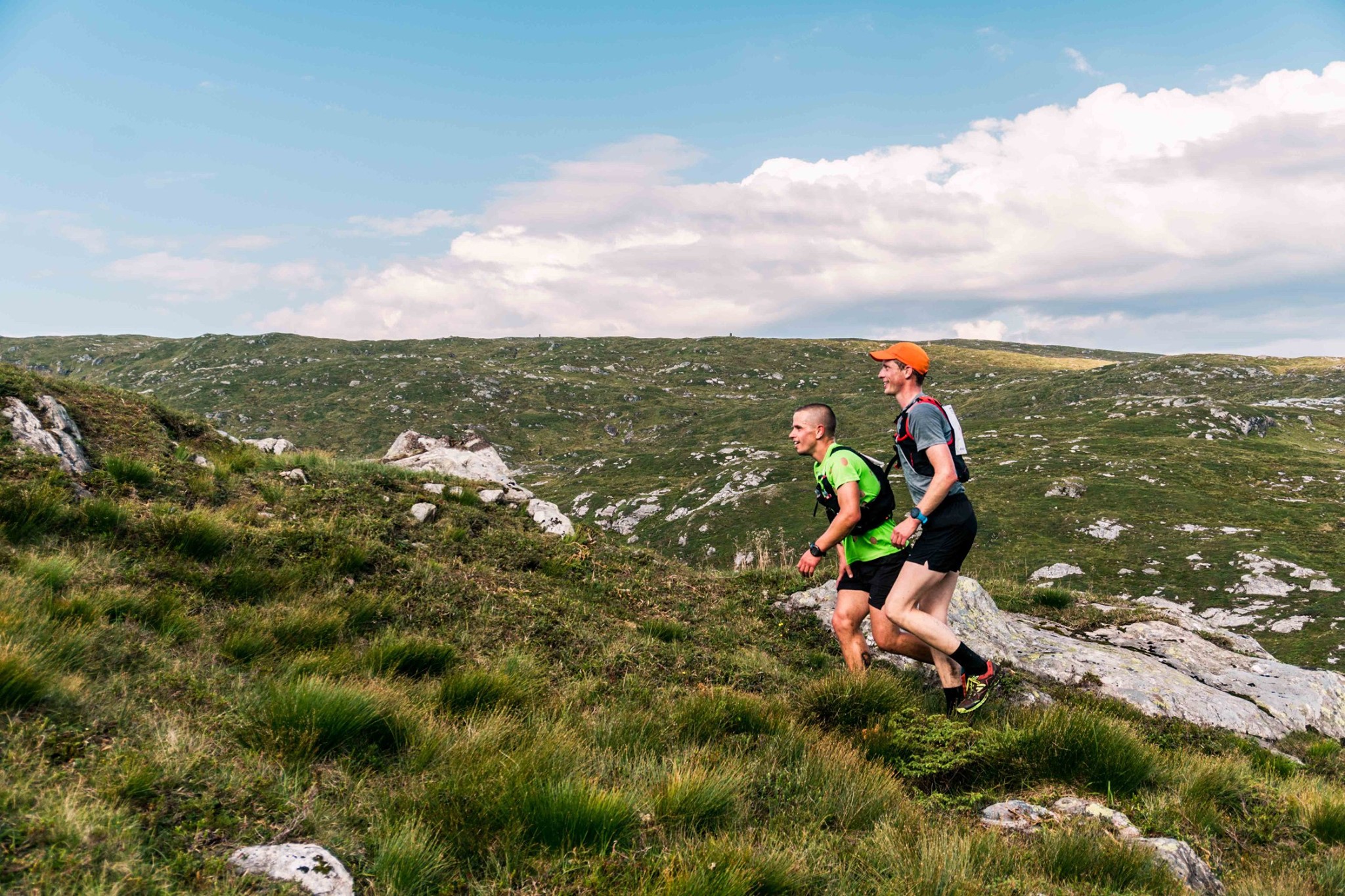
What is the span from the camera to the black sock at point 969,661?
700 cm

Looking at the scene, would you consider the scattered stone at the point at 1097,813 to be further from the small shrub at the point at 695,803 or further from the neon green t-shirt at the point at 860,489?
the neon green t-shirt at the point at 860,489

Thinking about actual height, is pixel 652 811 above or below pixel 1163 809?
above

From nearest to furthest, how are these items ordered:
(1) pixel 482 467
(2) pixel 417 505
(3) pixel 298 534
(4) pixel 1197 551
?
(3) pixel 298 534 → (2) pixel 417 505 → (1) pixel 482 467 → (4) pixel 1197 551

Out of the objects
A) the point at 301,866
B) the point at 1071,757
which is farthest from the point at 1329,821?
the point at 301,866

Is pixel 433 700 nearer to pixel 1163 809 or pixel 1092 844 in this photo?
pixel 1092 844

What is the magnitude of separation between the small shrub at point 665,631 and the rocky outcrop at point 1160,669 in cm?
286

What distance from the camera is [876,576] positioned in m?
7.64

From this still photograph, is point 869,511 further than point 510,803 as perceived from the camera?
Yes

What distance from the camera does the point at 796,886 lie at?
11.0ft

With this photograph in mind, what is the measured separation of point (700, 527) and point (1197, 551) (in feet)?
178

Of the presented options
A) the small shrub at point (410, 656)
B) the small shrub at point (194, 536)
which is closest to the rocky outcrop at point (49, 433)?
the small shrub at point (194, 536)

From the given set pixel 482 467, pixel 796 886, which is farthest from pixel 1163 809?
pixel 482 467

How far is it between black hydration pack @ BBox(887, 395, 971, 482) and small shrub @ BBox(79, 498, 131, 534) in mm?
9041

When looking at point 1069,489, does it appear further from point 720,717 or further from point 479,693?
point 479,693
